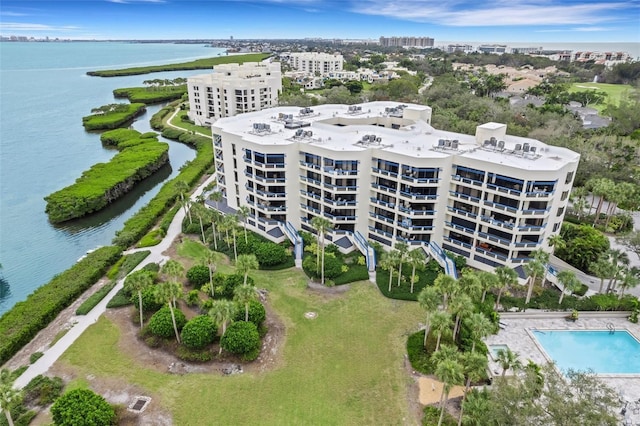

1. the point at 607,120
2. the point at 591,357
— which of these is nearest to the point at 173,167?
the point at 591,357

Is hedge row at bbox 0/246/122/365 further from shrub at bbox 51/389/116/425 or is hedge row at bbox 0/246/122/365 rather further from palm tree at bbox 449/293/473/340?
palm tree at bbox 449/293/473/340

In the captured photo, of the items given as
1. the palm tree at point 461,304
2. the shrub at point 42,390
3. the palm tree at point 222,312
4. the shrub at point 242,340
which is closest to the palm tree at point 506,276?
the palm tree at point 461,304

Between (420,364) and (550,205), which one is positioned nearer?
(420,364)

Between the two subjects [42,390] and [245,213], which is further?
[245,213]

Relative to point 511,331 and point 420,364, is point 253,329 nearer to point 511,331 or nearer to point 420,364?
point 420,364

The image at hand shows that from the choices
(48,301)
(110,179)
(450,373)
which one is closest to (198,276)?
(48,301)

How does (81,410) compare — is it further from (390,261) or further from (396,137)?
(396,137)
